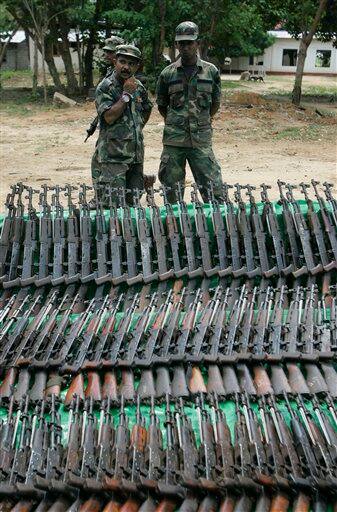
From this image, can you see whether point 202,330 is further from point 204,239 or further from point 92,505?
point 92,505

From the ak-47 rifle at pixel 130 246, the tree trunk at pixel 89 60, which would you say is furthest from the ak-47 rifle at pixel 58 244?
the tree trunk at pixel 89 60

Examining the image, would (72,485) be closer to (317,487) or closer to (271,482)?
(271,482)

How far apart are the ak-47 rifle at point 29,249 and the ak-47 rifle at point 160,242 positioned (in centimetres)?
96

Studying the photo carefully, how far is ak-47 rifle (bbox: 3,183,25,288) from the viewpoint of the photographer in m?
5.18

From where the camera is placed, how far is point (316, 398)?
3543 millimetres

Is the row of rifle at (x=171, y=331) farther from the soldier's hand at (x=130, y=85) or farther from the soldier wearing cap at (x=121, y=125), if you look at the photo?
the soldier's hand at (x=130, y=85)

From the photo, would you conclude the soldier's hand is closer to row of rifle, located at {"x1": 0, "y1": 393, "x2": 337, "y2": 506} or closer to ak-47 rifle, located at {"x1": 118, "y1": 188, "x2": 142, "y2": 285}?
ak-47 rifle, located at {"x1": 118, "y1": 188, "x2": 142, "y2": 285}

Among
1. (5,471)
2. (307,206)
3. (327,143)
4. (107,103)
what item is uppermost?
(107,103)

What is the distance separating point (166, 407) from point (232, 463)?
487 millimetres

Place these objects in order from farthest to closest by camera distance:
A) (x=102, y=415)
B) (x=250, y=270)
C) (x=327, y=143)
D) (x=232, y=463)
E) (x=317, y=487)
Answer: (x=327, y=143)
(x=250, y=270)
(x=102, y=415)
(x=232, y=463)
(x=317, y=487)

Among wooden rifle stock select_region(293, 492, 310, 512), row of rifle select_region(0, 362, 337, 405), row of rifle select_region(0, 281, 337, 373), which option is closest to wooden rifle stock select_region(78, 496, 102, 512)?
row of rifle select_region(0, 362, 337, 405)

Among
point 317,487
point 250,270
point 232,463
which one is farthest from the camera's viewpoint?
point 250,270

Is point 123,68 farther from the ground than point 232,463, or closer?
farther from the ground

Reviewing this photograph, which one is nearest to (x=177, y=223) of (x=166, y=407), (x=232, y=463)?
(x=166, y=407)
